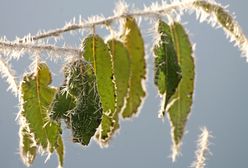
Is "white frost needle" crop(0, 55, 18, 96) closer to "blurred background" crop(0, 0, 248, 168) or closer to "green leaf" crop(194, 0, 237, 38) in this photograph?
"green leaf" crop(194, 0, 237, 38)

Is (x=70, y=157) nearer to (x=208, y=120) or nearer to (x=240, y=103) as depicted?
(x=208, y=120)

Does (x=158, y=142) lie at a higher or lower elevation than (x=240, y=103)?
lower

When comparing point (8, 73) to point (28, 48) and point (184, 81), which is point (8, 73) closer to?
point (28, 48)

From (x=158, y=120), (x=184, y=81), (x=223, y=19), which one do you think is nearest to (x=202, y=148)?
(x=184, y=81)

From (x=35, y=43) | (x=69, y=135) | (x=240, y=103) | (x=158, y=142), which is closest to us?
(x=69, y=135)

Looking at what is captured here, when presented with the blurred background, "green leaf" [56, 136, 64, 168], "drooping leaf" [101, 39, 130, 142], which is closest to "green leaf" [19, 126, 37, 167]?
"green leaf" [56, 136, 64, 168]

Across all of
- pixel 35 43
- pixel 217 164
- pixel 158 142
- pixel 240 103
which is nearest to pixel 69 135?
pixel 35 43
